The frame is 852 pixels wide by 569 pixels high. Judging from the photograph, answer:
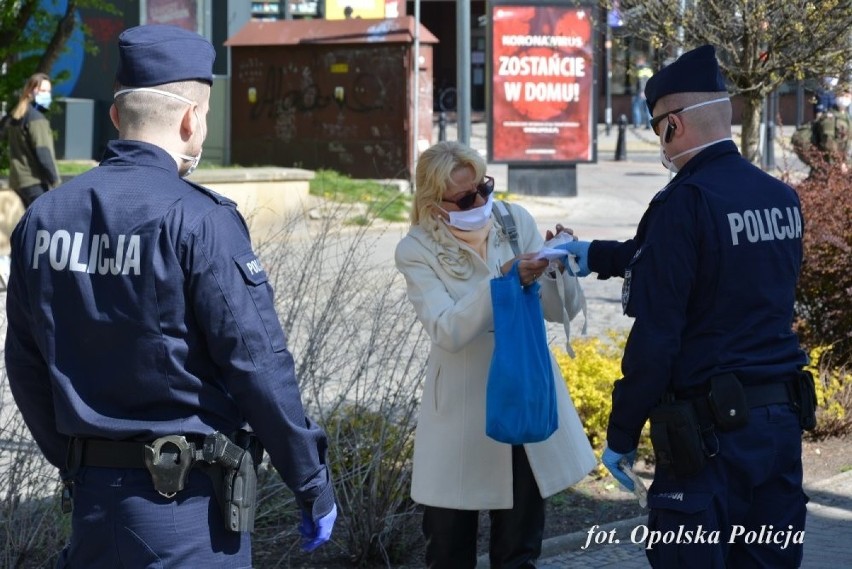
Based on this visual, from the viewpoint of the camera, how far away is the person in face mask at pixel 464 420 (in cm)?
409

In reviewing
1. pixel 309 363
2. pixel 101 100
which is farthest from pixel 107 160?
pixel 101 100

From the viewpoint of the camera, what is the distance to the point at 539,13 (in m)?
18.7

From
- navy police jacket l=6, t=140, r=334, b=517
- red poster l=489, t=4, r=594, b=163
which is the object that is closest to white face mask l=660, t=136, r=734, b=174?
navy police jacket l=6, t=140, r=334, b=517

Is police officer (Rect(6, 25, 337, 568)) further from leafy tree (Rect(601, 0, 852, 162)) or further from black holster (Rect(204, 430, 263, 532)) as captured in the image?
leafy tree (Rect(601, 0, 852, 162))

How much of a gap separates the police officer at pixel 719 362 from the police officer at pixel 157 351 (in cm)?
103

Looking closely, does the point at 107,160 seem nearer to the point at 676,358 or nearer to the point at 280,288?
the point at 676,358

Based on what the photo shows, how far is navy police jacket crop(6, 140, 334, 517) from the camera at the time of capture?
2713 millimetres

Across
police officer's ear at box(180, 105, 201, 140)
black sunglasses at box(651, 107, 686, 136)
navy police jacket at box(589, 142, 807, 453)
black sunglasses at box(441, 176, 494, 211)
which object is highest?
black sunglasses at box(651, 107, 686, 136)

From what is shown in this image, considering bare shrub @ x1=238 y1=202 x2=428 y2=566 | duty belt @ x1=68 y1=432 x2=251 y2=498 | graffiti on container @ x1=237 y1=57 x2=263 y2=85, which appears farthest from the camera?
graffiti on container @ x1=237 y1=57 x2=263 y2=85

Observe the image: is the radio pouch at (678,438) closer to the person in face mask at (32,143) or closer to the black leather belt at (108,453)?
the black leather belt at (108,453)

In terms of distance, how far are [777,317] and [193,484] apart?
5.58ft

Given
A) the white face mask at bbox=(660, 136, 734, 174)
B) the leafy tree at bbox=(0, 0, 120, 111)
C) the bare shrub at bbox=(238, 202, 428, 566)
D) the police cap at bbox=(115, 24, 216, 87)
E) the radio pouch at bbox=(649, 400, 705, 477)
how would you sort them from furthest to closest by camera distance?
the leafy tree at bbox=(0, 0, 120, 111) → the bare shrub at bbox=(238, 202, 428, 566) → the white face mask at bbox=(660, 136, 734, 174) → the radio pouch at bbox=(649, 400, 705, 477) → the police cap at bbox=(115, 24, 216, 87)

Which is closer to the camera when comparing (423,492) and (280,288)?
(423,492)

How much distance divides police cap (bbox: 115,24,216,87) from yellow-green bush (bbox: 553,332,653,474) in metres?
3.79
